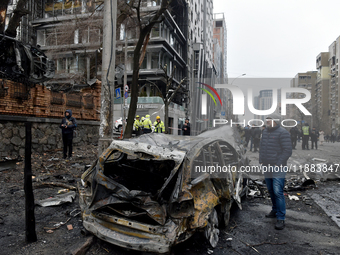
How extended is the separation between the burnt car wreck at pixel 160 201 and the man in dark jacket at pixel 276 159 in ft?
2.80

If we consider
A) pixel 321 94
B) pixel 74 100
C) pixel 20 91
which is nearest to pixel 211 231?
pixel 20 91

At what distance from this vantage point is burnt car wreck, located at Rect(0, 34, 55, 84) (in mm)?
9453

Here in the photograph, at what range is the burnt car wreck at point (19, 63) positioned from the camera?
945cm

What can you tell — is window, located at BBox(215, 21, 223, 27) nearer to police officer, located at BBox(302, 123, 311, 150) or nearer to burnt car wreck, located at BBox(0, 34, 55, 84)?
police officer, located at BBox(302, 123, 311, 150)

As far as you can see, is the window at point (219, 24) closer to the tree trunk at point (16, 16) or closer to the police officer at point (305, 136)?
the police officer at point (305, 136)

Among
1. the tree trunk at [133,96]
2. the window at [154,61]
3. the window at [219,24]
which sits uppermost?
the window at [219,24]

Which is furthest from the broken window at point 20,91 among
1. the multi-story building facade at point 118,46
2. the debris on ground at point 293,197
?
the multi-story building facade at point 118,46

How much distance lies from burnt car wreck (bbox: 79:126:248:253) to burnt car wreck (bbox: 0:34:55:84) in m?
7.60

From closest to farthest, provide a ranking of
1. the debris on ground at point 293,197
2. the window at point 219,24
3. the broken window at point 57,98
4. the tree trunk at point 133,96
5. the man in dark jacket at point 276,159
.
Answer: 1. the man in dark jacket at point 276,159
2. the debris on ground at point 293,197
3. the tree trunk at point 133,96
4. the broken window at point 57,98
5. the window at point 219,24

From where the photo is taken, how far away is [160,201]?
3141 millimetres

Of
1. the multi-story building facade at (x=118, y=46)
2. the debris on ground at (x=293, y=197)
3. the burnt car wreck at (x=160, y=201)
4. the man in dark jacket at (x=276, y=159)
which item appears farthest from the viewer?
the multi-story building facade at (x=118, y=46)

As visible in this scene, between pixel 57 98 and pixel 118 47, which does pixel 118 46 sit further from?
pixel 57 98

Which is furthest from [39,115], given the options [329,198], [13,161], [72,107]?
[329,198]

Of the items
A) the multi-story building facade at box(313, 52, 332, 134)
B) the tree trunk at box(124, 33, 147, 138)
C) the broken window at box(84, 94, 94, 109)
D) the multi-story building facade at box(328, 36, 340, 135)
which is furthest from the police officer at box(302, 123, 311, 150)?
the broken window at box(84, 94, 94, 109)
